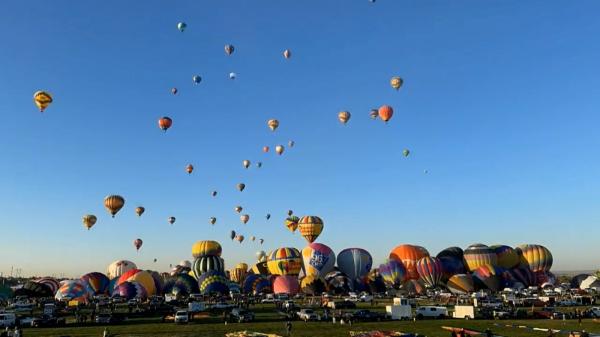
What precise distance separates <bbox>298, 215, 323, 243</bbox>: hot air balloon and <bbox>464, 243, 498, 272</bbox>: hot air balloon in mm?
23181

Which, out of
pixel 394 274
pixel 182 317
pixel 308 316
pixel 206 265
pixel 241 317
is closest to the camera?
pixel 182 317

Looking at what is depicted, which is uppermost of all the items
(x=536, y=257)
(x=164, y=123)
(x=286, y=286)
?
(x=164, y=123)

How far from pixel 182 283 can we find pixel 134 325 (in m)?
29.1

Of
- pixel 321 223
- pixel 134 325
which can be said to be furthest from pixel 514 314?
pixel 321 223

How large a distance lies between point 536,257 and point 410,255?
21.0 m

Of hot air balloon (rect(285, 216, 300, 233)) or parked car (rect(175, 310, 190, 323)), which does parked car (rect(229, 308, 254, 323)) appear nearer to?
parked car (rect(175, 310, 190, 323))

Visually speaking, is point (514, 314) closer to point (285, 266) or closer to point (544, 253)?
point (285, 266)

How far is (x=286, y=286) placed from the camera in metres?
66.8

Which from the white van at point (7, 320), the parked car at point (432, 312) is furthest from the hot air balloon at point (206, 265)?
the parked car at point (432, 312)

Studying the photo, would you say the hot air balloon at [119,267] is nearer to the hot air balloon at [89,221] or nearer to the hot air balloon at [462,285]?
the hot air balloon at [89,221]

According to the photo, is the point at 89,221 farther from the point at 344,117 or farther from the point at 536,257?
the point at 536,257

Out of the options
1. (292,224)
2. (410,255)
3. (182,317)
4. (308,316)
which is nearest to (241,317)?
(182,317)

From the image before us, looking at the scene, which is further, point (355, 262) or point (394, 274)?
point (355, 262)

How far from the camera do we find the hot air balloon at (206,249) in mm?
88812
